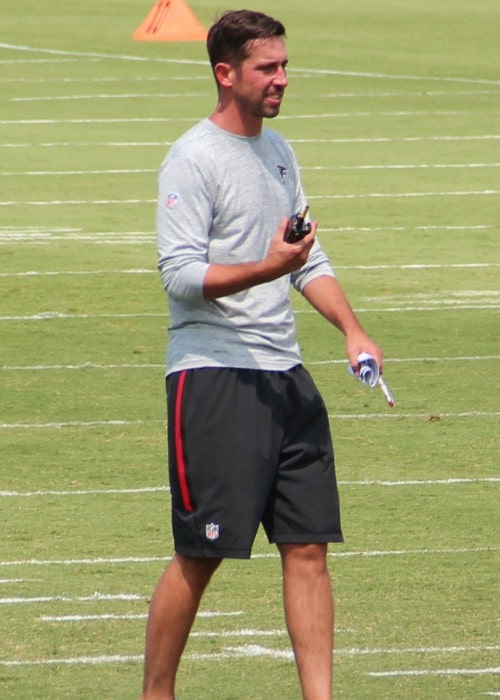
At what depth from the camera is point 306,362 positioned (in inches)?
464

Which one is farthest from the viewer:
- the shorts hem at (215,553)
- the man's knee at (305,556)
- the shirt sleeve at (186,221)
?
the man's knee at (305,556)

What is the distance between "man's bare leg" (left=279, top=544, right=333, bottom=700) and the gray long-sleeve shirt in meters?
0.55

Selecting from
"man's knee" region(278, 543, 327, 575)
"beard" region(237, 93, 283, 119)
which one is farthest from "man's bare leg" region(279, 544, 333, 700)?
"beard" region(237, 93, 283, 119)

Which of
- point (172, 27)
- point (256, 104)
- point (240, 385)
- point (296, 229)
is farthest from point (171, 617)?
point (172, 27)

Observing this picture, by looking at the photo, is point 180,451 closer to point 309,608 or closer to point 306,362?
point 309,608

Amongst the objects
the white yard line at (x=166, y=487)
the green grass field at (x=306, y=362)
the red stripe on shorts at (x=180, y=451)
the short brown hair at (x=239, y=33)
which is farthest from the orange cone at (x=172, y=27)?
the red stripe on shorts at (x=180, y=451)

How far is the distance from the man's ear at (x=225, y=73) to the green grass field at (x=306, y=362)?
189 centimetres

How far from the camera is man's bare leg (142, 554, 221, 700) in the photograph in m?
5.33

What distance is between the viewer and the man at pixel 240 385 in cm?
516

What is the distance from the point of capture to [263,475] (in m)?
5.22

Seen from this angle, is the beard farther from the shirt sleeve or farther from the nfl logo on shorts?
the nfl logo on shorts

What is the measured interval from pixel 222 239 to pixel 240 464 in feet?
2.07

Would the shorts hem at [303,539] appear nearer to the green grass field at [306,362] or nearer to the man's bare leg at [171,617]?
the man's bare leg at [171,617]

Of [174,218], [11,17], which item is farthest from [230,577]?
[11,17]
